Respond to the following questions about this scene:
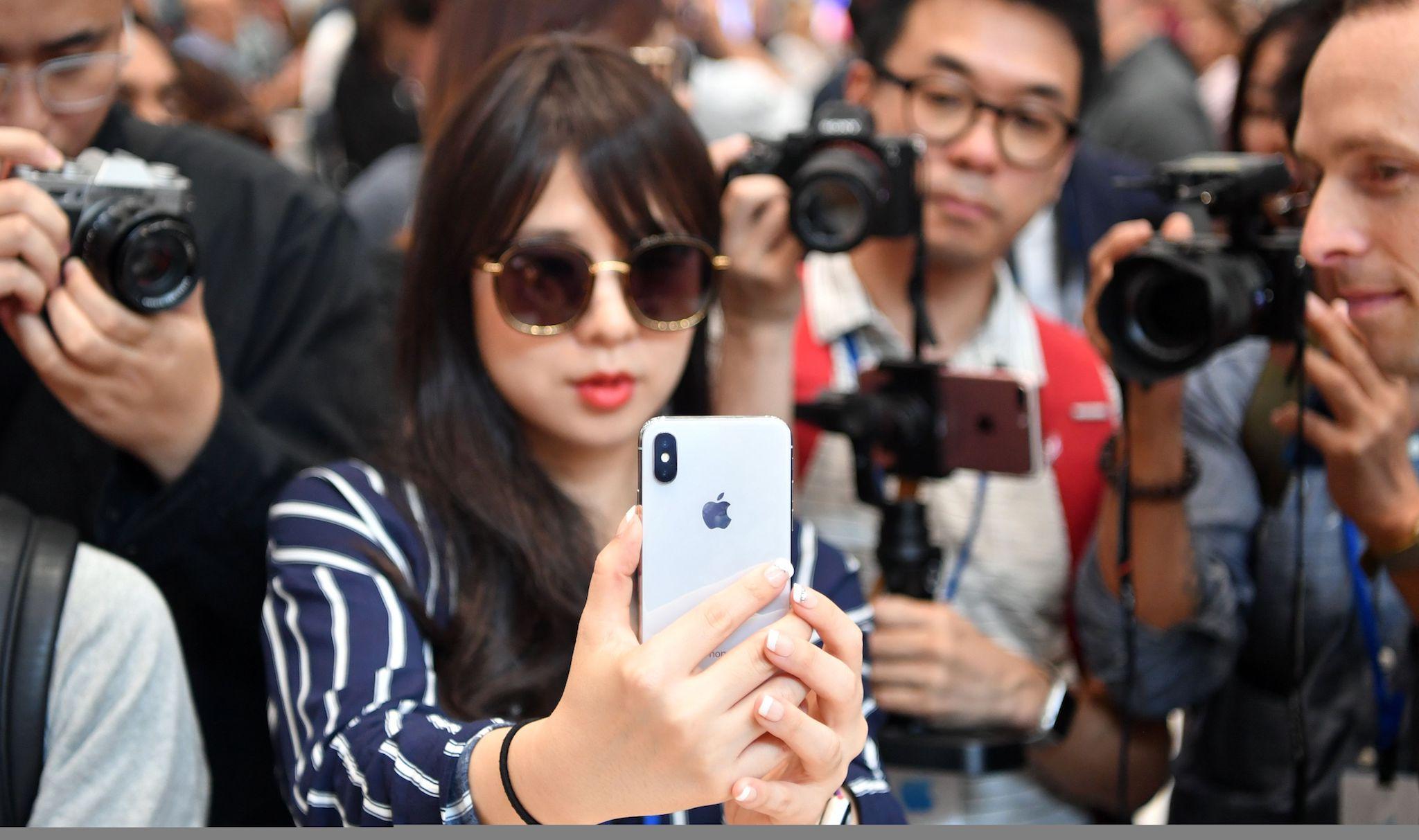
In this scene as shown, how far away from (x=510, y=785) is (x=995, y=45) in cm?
122

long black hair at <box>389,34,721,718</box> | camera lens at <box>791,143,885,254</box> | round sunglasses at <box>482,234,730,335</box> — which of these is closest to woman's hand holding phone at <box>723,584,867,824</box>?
long black hair at <box>389,34,721,718</box>

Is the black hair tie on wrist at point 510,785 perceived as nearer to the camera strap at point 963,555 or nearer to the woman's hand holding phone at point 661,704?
the woman's hand holding phone at point 661,704

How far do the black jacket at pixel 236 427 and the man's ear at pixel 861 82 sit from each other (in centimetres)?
72

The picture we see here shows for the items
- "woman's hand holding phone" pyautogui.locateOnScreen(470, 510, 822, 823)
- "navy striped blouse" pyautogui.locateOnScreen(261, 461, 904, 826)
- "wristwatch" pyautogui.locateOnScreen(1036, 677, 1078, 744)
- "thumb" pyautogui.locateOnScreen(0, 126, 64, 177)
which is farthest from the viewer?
"wristwatch" pyautogui.locateOnScreen(1036, 677, 1078, 744)

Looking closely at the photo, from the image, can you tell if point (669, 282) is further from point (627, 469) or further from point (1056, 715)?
point (1056, 715)

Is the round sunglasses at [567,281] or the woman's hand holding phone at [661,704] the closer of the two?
the woman's hand holding phone at [661,704]

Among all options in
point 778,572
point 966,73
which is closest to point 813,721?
point 778,572

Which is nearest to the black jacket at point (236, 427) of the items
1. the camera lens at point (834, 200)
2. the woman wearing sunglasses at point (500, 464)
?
the woman wearing sunglasses at point (500, 464)

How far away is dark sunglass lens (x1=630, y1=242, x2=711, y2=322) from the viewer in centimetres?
138

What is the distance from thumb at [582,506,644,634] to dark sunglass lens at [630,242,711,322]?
0.49 metres

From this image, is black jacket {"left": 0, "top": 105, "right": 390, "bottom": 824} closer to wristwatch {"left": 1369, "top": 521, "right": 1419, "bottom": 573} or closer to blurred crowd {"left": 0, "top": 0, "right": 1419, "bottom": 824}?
blurred crowd {"left": 0, "top": 0, "right": 1419, "bottom": 824}

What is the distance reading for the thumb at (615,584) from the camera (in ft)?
2.97

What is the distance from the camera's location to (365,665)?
1.23m

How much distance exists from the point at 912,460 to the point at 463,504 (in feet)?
1.73
